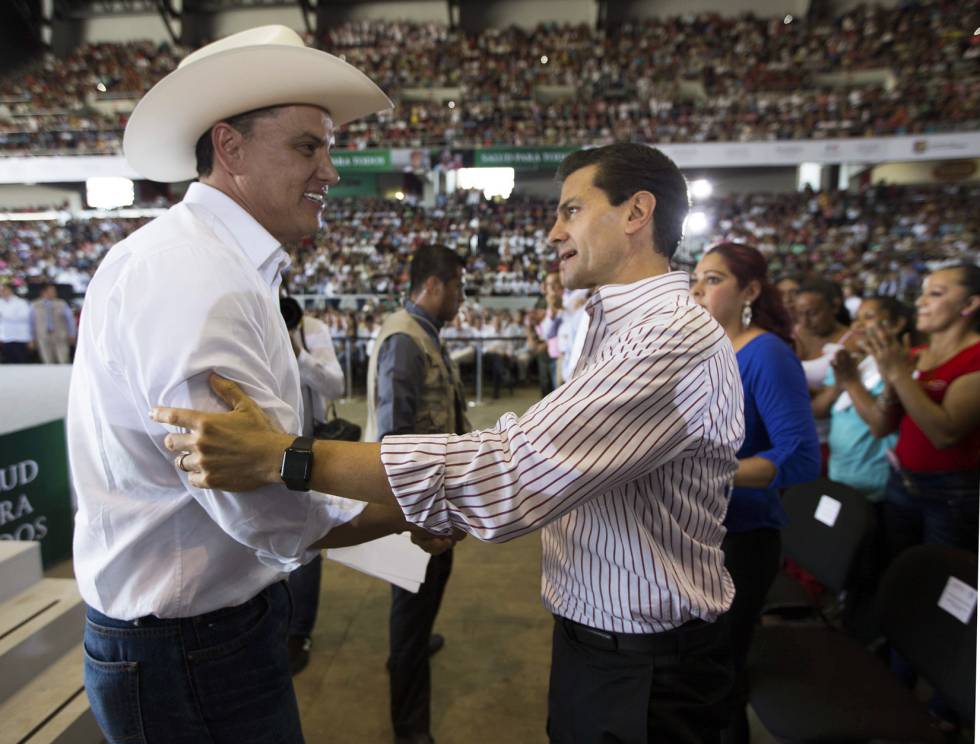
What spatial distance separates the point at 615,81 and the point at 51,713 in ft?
62.7

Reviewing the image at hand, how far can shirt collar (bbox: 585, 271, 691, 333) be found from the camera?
122 cm

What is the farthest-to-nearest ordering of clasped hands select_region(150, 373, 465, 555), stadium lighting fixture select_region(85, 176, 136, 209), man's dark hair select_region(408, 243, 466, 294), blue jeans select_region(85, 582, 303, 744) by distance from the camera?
stadium lighting fixture select_region(85, 176, 136, 209), man's dark hair select_region(408, 243, 466, 294), blue jeans select_region(85, 582, 303, 744), clasped hands select_region(150, 373, 465, 555)

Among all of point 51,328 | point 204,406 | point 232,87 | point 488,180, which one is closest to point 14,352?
point 51,328

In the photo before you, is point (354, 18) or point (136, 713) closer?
point (136, 713)

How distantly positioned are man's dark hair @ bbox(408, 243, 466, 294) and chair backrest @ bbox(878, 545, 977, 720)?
200cm

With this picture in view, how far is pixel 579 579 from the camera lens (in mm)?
1303

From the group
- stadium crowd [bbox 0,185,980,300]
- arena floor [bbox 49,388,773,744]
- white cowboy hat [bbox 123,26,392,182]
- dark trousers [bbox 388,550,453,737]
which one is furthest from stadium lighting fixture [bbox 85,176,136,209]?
white cowboy hat [bbox 123,26,392,182]

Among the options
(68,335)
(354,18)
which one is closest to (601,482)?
(68,335)

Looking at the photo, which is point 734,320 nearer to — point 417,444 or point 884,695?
point 884,695

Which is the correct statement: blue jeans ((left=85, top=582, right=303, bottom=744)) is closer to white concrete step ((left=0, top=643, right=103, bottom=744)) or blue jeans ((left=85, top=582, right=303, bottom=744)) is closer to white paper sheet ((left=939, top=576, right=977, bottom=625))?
white concrete step ((left=0, top=643, right=103, bottom=744))

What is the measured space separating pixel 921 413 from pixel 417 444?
2366mm

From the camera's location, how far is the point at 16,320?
37.2 feet

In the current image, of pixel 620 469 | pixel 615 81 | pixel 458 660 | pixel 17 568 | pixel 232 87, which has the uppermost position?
pixel 615 81

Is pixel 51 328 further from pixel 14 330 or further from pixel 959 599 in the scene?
pixel 959 599
